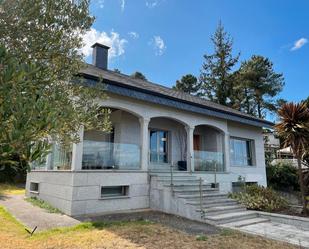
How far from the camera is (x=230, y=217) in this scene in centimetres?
886

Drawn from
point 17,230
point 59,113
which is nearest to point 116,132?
point 17,230

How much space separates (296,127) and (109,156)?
7.71 meters

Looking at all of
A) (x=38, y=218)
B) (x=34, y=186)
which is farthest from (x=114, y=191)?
(x=34, y=186)

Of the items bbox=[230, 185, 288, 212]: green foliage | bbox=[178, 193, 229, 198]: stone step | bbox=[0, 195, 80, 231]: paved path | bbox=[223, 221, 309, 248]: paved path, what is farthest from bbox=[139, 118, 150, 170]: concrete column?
bbox=[223, 221, 309, 248]: paved path

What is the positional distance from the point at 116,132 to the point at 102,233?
6.58 meters

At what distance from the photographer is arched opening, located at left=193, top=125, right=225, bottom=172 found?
44.5 feet

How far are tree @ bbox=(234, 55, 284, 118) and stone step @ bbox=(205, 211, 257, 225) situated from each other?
86.3ft

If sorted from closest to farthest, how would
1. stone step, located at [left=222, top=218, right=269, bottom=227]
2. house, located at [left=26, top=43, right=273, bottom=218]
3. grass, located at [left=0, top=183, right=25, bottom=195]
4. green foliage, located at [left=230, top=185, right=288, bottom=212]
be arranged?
stone step, located at [left=222, top=218, right=269, bottom=227] → house, located at [left=26, top=43, right=273, bottom=218] → green foliage, located at [left=230, top=185, right=288, bottom=212] → grass, located at [left=0, top=183, right=25, bottom=195]

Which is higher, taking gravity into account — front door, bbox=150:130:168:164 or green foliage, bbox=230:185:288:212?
front door, bbox=150:130:168:164

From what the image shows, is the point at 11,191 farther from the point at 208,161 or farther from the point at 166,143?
the point at 208,161

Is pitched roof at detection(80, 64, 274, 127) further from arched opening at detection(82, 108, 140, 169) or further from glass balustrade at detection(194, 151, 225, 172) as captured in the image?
glass balustrade at detection(194, 151, 225, 172)

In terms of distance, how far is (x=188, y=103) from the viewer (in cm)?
1319

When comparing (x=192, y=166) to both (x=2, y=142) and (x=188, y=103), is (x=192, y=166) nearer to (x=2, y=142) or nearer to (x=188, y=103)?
(x=188, y=103)

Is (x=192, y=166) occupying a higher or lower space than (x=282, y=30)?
lower
